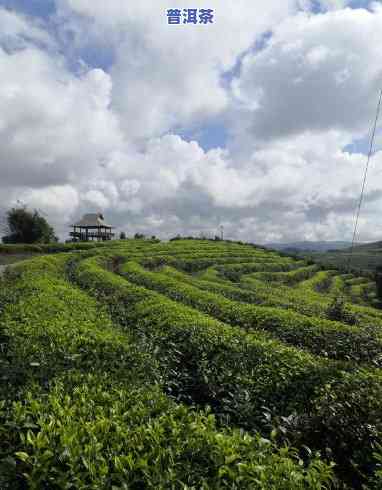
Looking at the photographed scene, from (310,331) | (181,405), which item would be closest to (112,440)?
(181,405)

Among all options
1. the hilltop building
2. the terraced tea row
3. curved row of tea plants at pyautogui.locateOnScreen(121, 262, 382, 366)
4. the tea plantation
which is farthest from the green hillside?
the hilltop building

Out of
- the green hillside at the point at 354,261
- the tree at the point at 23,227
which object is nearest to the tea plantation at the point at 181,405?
the green hillside at the point at 354,261

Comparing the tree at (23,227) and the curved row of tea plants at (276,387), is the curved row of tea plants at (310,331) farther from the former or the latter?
the tree at (23,227)

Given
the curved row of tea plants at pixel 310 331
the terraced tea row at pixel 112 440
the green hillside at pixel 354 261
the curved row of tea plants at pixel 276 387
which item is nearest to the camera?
the terraced tea row at pixel 112 440

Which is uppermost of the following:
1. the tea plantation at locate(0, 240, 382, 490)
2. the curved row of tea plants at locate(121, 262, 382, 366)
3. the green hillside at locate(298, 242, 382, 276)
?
the tea plantation at locate(0, 240, 382, 490)

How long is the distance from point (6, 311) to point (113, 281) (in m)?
7.45

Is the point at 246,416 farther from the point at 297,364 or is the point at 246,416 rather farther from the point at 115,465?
the point at 115,465

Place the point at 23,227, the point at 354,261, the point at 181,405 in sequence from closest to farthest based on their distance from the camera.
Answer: the point at 181,405 < the point at 23,227 < the point at 354,261

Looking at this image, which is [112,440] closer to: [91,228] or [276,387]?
Answer: [276,387]

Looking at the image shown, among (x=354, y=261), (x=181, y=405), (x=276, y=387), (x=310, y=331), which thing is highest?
(x=181, y=405)

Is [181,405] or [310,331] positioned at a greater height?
[181,405]

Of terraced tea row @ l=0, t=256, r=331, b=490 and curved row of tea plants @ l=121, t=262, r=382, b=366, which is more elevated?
terraced tea row @ l=0, t=256, r=331, b=490

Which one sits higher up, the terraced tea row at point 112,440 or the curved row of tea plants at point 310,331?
the terraced tea row at point 112,440

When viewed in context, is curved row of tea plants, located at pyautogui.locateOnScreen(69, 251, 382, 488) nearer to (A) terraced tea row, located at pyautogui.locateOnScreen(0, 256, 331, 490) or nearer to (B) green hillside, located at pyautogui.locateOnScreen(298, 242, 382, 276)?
(A) terraced tea row, located at pyautogui.locateOnScreen(0, 256, 331, 490)
